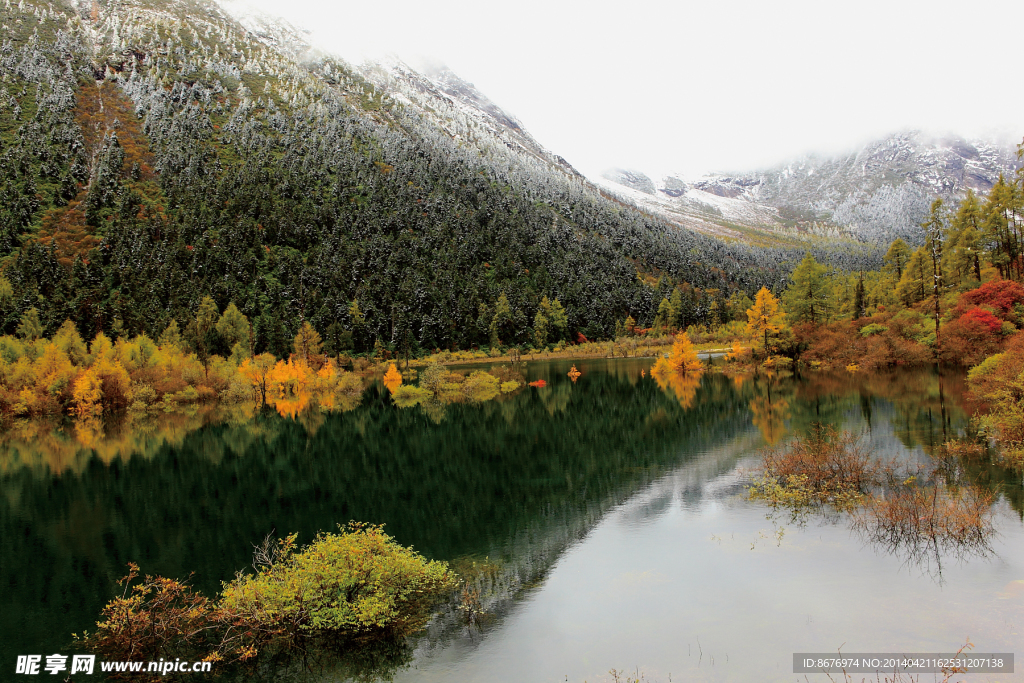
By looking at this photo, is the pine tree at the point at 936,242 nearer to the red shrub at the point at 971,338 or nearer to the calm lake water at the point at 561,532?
the red shrub at the point at 971,338

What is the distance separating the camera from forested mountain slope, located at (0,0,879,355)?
110m

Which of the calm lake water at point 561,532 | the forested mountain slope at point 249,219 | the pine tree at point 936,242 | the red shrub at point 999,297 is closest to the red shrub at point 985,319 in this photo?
the red shrub at point 999,297

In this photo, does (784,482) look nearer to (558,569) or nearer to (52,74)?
(558,569)

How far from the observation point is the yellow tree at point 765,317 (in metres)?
72.0

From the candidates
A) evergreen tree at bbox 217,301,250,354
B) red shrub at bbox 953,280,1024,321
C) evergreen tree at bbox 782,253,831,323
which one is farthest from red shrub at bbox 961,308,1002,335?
evergreen tree at bbox 217,301,250,354

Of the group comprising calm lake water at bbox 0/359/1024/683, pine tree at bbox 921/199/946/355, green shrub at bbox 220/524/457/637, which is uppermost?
pine tree at bbox 921/199/946/355

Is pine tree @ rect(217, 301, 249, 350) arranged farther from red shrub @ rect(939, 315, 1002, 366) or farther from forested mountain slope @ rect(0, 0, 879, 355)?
red shrub @ rect(939, 315, 1002, 366)

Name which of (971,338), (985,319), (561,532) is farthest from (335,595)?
(971,338)

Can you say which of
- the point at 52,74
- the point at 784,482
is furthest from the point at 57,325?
the point at 52,74

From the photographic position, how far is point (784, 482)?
80.9ft

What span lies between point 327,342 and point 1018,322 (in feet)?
333

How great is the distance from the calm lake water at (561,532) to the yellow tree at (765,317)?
27006mm

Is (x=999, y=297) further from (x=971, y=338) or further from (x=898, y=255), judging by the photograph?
(x=898, y=255)

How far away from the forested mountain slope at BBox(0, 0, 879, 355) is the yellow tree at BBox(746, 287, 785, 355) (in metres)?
70.1
